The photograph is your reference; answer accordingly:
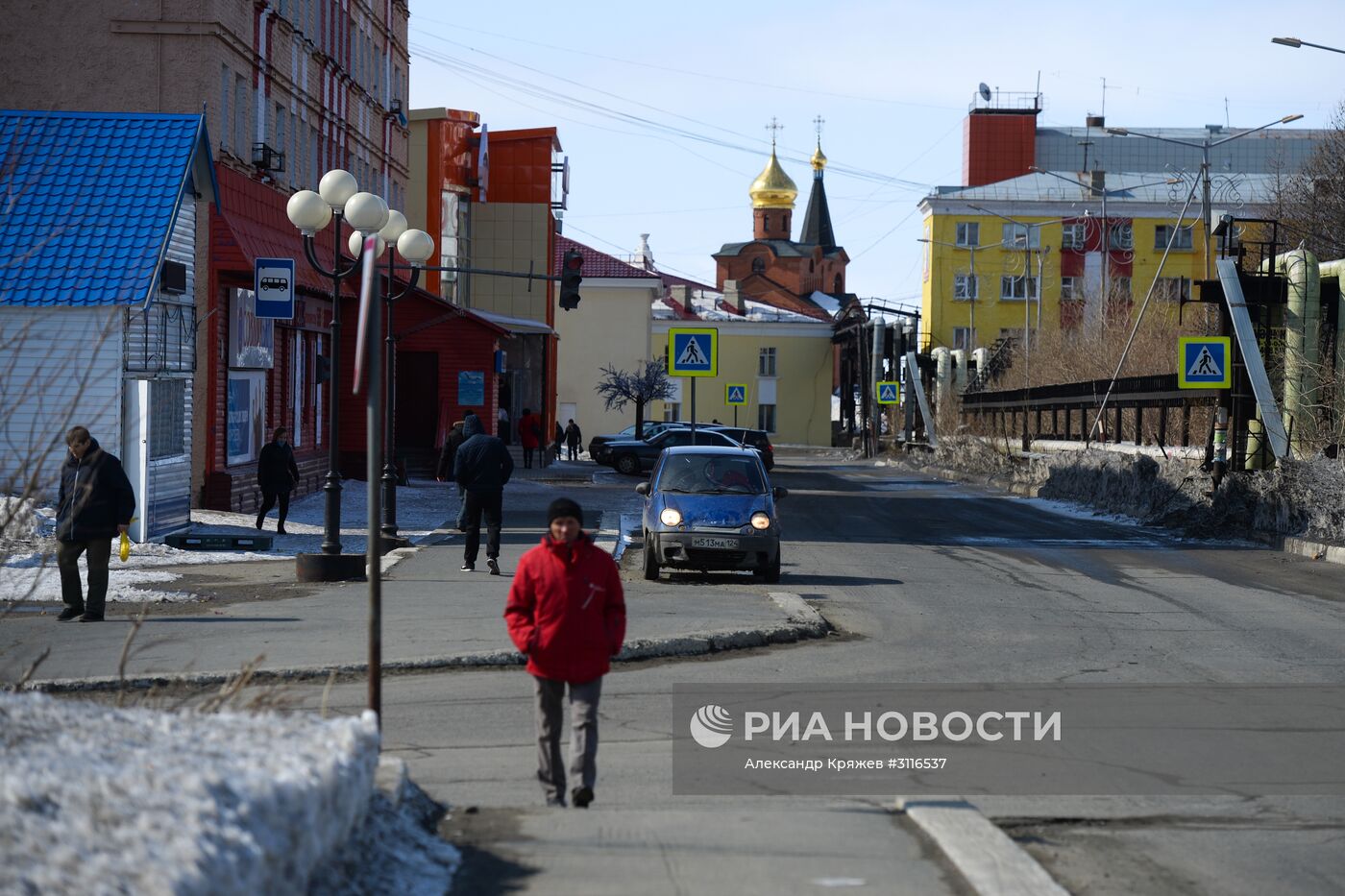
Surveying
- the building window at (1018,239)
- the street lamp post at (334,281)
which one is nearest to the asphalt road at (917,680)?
the street lamp post at (334,281)

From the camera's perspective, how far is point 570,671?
7.32 m

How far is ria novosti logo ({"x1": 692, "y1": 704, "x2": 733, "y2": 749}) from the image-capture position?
9219 mm

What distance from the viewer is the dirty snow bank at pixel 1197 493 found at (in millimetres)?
24859

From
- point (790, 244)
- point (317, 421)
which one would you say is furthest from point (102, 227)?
point (790, 244)

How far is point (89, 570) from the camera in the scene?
13594mm

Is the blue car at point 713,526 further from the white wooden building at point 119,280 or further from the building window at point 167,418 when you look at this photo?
the building window at point 167,418

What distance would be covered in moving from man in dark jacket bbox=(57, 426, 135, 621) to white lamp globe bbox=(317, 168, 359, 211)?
6.19 m

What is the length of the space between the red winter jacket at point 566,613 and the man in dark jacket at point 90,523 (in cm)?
722

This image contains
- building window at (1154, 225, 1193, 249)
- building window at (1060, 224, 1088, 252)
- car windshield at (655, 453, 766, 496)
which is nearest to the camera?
car windshield at (655, 453, 766, 496)

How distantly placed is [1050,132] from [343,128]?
74.6 metres

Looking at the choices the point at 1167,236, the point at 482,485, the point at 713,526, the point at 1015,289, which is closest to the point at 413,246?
the point at 482,485

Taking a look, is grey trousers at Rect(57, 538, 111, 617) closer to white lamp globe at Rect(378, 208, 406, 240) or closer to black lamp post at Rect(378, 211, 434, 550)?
black lamp post at Rect(378, 211, 434, 550)

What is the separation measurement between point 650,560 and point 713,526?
2.76ft

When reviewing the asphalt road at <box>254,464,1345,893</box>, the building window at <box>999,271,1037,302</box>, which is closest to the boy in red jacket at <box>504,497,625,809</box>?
the asphalt road at <box>254,464,1345,893</box>
